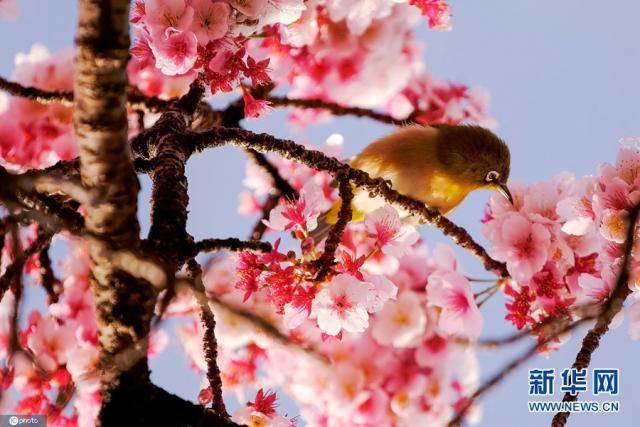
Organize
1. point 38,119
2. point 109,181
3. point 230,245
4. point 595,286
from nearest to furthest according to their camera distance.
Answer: point 109,181 → point 230,245 → point 595,286 → point 38,119

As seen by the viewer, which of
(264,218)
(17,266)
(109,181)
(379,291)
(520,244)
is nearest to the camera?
(17,266)

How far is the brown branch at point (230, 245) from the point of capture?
73.8 inches

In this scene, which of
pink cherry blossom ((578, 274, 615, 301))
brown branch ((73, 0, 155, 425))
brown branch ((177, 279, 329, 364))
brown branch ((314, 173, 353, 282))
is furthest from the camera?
pink cherry blossom ((578, 274, 615, 301))

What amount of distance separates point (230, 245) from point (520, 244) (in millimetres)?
1395

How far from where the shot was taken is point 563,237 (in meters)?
2.87

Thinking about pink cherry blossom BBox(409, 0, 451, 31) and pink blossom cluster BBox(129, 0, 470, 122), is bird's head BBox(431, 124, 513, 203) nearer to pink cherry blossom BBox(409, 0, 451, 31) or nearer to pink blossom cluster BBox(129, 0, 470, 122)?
pink blossom cluster BBox(129, 0, 470, 122)

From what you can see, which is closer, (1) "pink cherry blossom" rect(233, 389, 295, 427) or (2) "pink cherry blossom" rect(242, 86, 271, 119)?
(1) "pink cherry blossom" rect(233, 389, 295, 427)

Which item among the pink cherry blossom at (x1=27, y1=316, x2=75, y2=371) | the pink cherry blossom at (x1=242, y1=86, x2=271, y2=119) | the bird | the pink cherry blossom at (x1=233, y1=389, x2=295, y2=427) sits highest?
the bird

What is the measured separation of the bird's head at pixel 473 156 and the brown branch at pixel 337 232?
2.17 metres

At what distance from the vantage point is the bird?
4211mm

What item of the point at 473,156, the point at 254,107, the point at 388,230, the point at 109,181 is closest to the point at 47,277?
the point at 254,107

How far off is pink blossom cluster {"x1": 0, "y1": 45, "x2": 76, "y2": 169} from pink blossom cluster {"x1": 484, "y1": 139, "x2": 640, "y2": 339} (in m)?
2.47

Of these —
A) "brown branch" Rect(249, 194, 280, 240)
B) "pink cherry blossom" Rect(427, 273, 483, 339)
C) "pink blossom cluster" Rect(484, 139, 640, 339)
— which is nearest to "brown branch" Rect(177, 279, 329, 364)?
"pink blossom cluster" Rect(484, 139, 640, 339)

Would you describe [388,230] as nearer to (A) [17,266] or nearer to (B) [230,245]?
(B) [230,245]
